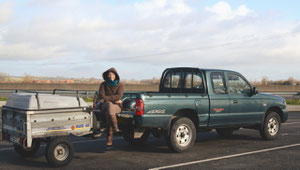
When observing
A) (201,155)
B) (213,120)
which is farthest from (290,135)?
(201,155)

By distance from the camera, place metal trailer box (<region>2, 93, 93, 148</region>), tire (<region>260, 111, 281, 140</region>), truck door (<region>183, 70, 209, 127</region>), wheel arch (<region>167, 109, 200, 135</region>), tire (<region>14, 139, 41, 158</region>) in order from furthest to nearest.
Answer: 1. tire (<region>260, 111, 281, 140</region>)
2. truck door (<region>183, 70, 209, 127</region>)
3. wheel arch (<region>167, 109, 200, 135</region>)
4. tire (<region>14, 139, 41, 158</region>)
5. metal trailer box (<region>2, 93, 93, 148</region>)

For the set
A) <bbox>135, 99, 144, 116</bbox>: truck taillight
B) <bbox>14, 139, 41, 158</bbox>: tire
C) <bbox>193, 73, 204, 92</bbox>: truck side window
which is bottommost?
<bbox>14, 139, 41, 158</bbox>: tire

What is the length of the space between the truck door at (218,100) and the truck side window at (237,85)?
0.26 m

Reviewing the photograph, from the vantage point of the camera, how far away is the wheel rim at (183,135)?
321 inches

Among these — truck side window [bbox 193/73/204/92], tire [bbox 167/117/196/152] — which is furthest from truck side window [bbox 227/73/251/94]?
tire [bbox 167/117/196/152]

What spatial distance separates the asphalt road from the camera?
269 inches

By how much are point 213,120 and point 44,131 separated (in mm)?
4370

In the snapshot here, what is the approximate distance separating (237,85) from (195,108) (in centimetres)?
191

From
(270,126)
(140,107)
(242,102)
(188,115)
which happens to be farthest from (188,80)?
(270,126)

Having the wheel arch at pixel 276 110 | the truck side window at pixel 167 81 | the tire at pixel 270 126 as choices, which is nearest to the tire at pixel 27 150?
the truck side window at pixel 167 81

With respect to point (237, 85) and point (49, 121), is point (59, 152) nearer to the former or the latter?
point (49, 121)

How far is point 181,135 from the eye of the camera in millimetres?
8211

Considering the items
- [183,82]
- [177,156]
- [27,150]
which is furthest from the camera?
[183,82]

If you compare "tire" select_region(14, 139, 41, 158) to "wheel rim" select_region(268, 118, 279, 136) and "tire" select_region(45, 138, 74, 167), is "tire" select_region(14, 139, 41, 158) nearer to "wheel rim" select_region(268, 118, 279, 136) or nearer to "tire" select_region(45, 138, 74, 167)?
"tire" select_region(45, 138, 74, 167)
